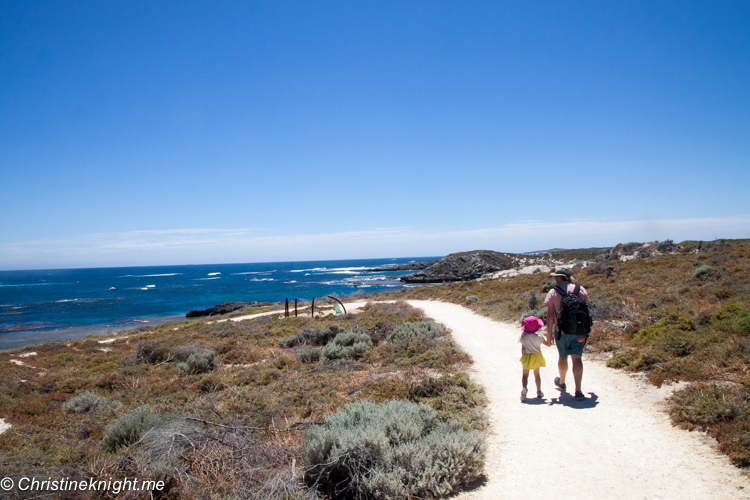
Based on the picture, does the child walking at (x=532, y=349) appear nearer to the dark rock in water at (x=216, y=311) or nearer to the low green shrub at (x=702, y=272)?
the low green shrub at (x=702, y=272)

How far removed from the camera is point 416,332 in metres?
11.5

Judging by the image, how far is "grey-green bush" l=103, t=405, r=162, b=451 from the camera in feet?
15.3

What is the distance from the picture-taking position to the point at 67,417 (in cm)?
716

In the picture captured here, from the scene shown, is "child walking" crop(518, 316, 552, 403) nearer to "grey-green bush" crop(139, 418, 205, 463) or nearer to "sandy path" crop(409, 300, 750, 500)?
"sandy path" crop(409, 300, 750, 500)

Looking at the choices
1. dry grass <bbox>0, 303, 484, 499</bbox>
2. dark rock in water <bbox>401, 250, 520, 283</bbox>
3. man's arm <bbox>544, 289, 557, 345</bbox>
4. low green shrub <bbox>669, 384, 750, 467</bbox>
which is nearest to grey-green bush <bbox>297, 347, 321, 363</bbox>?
dry grass <bbox>0, 303, 484, 499</bbox>

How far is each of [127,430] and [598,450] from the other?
581cm

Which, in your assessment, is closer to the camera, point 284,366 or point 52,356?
point 284,366

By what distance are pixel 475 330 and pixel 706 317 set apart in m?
6.09

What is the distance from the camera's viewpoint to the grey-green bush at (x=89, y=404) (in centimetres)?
754

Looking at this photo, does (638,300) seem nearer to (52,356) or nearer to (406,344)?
(406,344)

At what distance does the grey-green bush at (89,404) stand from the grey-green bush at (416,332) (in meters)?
6.98

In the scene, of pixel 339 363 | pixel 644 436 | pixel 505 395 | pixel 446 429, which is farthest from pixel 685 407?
pixel 339 363

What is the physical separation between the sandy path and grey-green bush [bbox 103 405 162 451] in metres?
3.99

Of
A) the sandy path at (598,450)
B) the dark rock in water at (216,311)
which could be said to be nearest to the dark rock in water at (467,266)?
the dark rock in water at (216,311)
